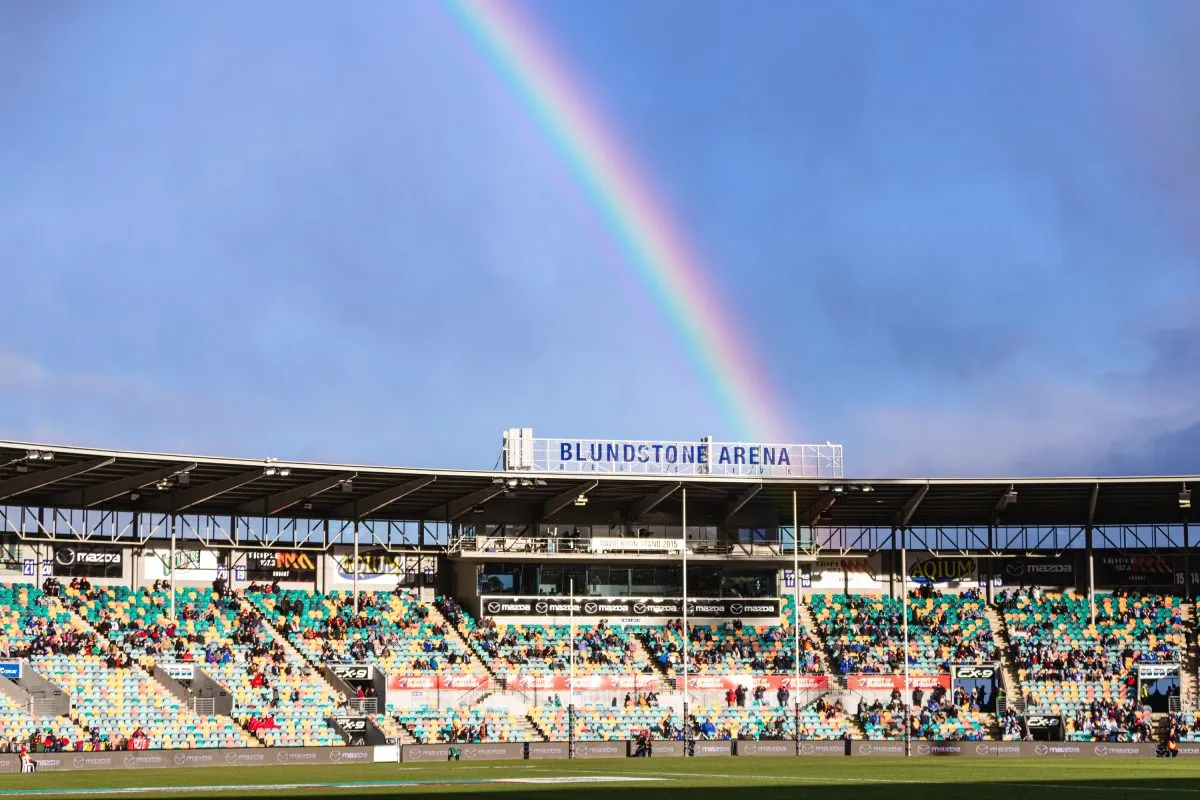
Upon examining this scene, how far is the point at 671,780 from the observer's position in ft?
172

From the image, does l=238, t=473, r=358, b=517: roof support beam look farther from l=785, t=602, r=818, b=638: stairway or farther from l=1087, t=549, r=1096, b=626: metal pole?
l=1087, t=549, r=1096, b=626: metal pole

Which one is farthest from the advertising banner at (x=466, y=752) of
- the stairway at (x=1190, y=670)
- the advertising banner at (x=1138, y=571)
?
the advertising banner at (x=1138, y=571)

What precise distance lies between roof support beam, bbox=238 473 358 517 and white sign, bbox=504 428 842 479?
10990mm

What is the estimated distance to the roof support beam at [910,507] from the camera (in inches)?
3812

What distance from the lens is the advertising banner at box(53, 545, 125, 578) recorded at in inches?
3597

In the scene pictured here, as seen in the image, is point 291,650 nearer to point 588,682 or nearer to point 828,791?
point 588,682

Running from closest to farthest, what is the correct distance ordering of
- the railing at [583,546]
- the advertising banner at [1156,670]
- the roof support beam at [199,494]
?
the roof support beam at [199,494] → the advertising banner at [1156,670] → the railing at [583,546]

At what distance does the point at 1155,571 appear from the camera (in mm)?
104812

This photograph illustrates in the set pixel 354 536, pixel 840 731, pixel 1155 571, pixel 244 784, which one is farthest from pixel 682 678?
pixel 244 784

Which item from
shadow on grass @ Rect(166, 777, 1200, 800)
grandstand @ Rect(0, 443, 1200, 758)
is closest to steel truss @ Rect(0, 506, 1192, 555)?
grandstand @ Rect(0, 443, 1200, 758)

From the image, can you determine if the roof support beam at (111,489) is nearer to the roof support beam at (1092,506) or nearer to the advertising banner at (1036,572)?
the roof support beam at (1092,506)

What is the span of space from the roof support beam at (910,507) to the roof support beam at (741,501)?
964 centimetres

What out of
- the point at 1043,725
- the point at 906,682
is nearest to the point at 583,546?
the point at 906,682

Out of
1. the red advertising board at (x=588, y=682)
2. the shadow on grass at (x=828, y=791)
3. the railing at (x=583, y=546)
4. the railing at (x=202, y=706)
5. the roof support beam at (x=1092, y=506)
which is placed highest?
the roof support beam at (x=1092, y=506)
